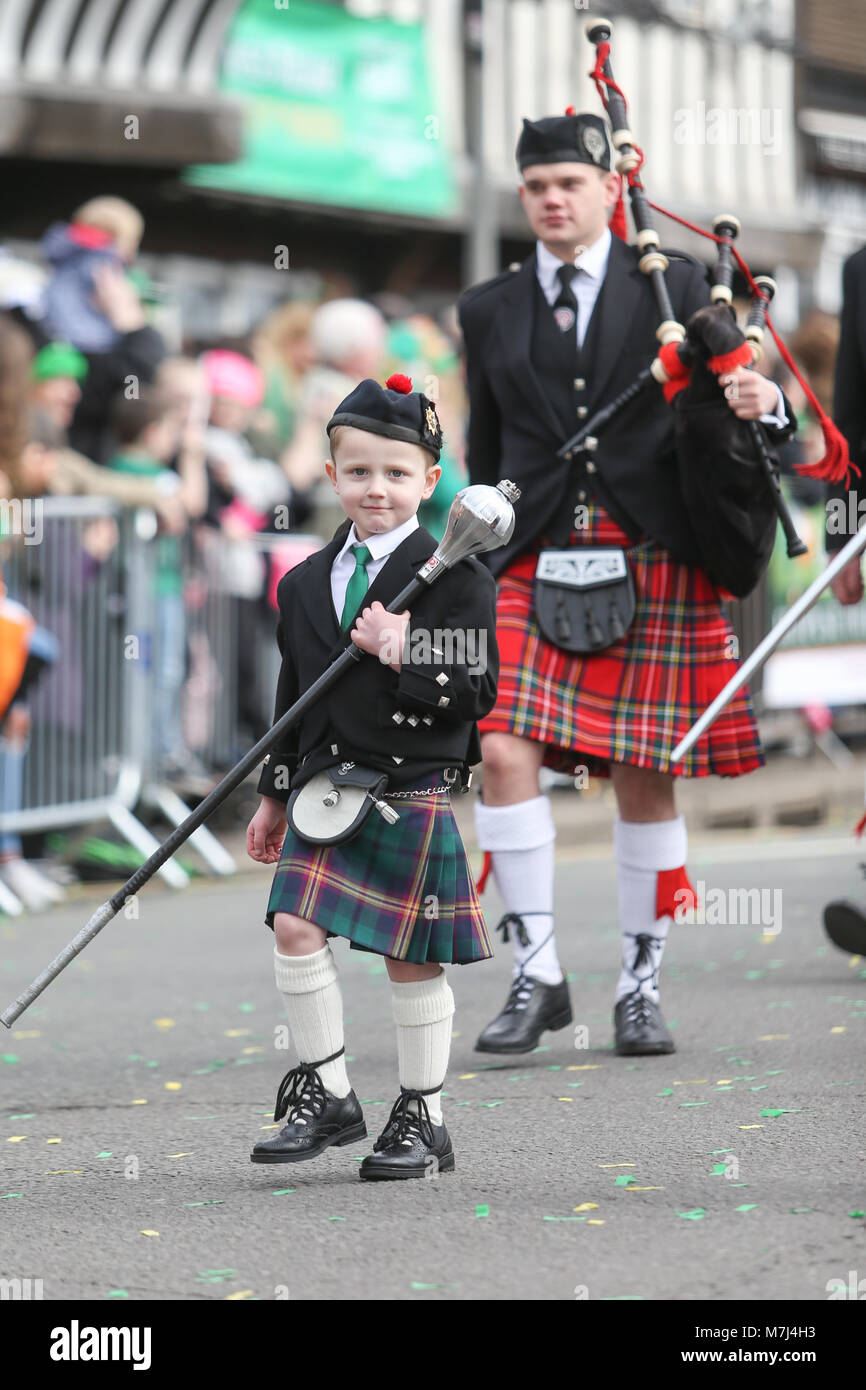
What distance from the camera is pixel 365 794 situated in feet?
13.7

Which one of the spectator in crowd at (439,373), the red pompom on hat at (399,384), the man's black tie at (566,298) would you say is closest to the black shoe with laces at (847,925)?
the man's black tie at (566,298)

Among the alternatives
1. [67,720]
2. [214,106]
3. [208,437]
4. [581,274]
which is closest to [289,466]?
[208,437]

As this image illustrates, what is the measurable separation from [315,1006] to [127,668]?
5293 mm

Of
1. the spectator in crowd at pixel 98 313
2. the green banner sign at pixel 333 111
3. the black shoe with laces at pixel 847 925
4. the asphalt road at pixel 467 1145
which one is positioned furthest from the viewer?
the green banner sign at pixel 333 111

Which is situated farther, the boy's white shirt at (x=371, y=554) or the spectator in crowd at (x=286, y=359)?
the spectator in crowd at (x=286, y=359)

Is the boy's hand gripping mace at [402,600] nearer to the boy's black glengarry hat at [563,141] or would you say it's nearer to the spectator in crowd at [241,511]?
the boy's black glengarry hat at [563,141]

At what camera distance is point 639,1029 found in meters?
5.42

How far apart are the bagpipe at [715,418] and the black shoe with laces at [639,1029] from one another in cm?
98

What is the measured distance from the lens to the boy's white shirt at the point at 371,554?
4.25 m

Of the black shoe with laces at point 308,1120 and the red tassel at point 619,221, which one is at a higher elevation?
the red tassel at point 619,221

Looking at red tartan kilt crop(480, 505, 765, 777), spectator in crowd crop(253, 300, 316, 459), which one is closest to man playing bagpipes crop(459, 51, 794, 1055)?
red tartan kilt crop(480, 505, 765, 777)

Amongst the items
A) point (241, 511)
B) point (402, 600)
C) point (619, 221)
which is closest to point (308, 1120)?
point (402, 600)

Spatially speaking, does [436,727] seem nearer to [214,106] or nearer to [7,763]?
[7,763]

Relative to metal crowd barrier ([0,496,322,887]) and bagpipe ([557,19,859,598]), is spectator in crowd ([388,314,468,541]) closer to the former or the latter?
metal crowd barrier ([0,496,322,887])
